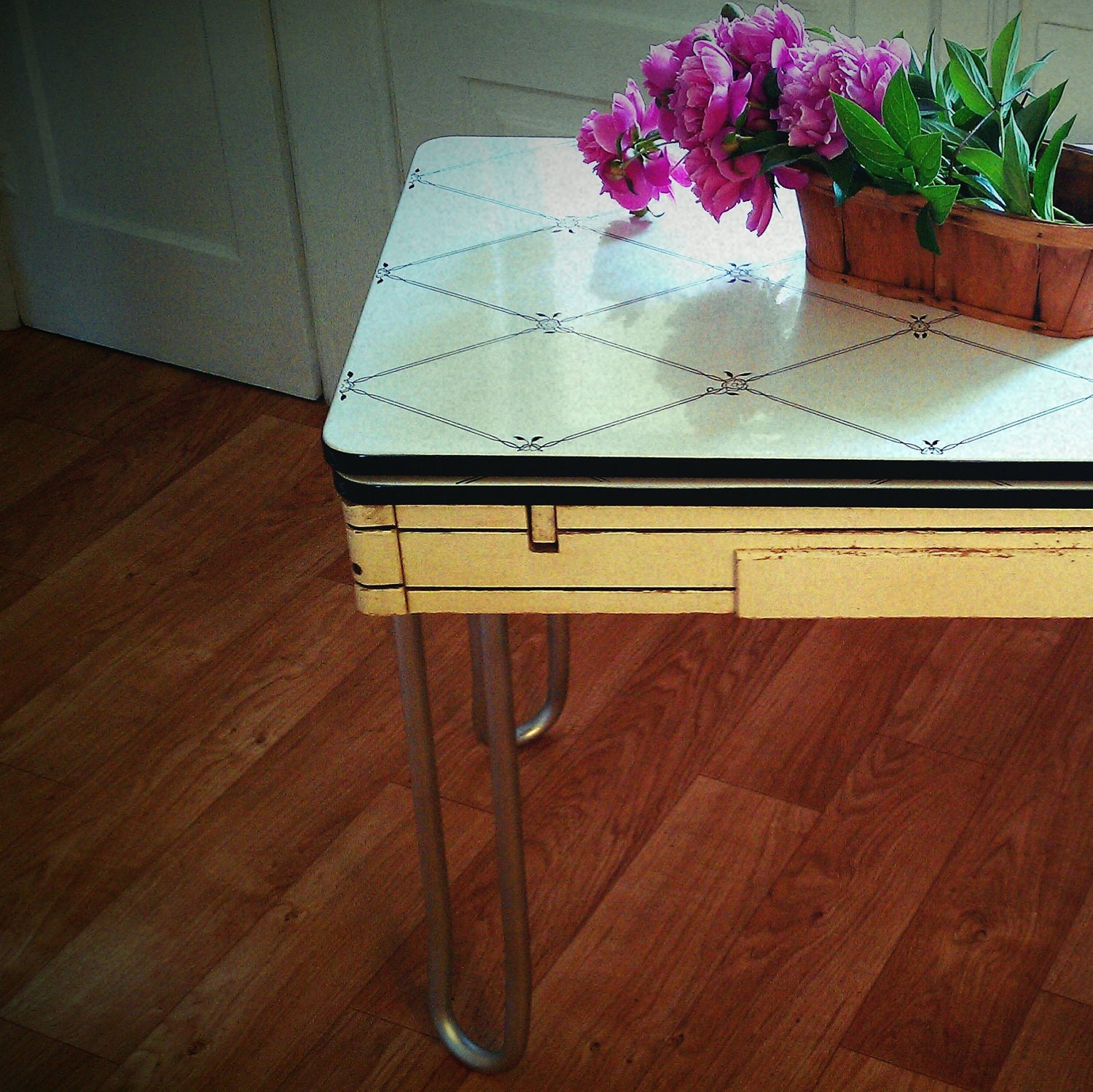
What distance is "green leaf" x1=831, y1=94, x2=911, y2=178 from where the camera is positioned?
946mm

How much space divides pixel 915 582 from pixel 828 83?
0.33 m

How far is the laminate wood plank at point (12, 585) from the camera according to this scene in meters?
1.88

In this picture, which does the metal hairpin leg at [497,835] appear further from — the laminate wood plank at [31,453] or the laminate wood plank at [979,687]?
the laminate wood plank at [31,453]

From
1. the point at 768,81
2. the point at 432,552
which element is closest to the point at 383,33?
the point at 768,81

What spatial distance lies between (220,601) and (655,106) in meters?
1.00

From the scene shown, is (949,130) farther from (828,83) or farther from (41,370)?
(41,370)

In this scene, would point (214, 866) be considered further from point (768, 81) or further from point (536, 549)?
point (768, 81)

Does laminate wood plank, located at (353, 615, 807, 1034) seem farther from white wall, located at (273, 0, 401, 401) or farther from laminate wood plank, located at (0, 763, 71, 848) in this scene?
white wall, located at (273, 0, 401, 401)

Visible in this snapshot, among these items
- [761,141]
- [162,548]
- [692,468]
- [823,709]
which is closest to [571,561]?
[692,468]

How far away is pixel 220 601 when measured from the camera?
1.86m

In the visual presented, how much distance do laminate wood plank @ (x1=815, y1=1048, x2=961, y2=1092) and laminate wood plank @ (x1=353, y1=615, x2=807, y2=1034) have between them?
0.27 meters

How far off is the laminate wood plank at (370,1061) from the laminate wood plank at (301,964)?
1 cm

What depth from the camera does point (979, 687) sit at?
168 cm

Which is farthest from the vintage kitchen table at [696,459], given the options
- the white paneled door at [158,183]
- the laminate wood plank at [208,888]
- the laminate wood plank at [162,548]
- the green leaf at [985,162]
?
the white paneled door at [158,183]
